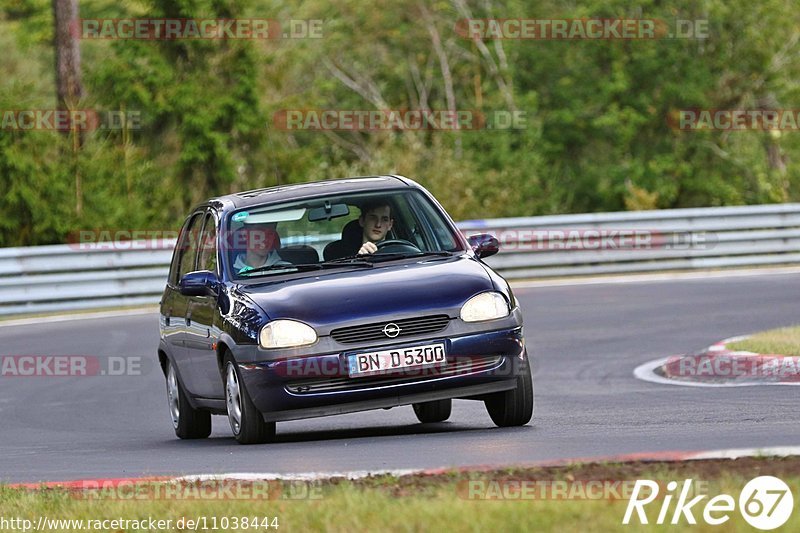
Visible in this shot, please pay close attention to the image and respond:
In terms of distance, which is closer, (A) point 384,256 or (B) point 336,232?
(A) point 384,256

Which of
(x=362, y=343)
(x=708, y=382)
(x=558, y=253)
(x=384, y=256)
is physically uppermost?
(x=384, y=256)

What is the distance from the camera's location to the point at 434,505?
604 centimetres

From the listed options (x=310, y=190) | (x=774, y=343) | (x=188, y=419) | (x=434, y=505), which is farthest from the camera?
(x=774, y=343)

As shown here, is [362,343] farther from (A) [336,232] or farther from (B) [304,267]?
(A) [336,232]

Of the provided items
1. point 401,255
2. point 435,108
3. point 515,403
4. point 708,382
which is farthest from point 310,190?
point 435,108

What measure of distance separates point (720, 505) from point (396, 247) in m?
5.10

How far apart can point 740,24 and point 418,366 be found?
34.2 meters

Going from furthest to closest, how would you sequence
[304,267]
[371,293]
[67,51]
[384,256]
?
[67,51], [384,256], [304,267], [371,293]

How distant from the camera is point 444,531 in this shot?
5.64m

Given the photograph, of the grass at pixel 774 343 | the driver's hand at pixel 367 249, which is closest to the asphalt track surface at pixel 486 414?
the grass at pixel 774 343

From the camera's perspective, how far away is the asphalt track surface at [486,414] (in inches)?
329

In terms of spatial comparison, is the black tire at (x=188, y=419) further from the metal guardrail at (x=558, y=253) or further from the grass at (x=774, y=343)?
the metal guardrail at (x=558, y=253)

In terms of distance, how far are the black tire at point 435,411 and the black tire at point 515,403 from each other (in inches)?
51.8

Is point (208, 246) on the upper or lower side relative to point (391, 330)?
upper
